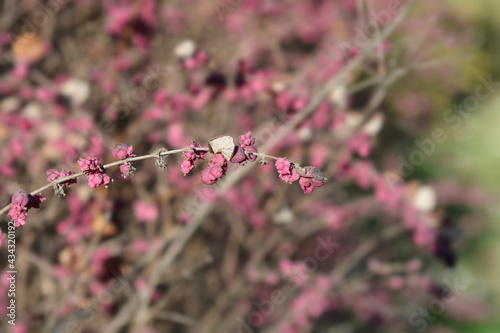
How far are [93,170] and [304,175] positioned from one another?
0.43 meters

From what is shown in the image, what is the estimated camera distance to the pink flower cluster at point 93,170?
Result: 3.55ft

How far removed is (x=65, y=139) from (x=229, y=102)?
0.78 m

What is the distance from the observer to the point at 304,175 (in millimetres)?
1094

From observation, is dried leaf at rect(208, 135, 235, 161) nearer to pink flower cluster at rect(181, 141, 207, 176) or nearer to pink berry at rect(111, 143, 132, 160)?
pink flower cluster at rect(181, 141, 207, 176)

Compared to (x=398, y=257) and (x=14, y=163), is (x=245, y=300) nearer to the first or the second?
(x=14, y=163)

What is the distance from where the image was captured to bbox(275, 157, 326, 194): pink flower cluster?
1081mm

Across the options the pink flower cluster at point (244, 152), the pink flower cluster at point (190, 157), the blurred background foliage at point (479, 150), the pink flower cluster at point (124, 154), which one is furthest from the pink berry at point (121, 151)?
the blurred background foliage at point (479, 150)

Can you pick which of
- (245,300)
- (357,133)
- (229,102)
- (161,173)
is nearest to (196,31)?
(229,102)

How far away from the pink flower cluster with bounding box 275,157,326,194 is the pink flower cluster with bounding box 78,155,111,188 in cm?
36

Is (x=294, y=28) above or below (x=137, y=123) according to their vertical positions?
above

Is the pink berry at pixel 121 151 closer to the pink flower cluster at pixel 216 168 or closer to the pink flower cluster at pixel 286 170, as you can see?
the pink flower cluster at pixel 216 168

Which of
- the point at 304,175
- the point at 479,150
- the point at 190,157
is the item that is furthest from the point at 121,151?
the point at 479,150

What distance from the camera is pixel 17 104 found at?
229 cm

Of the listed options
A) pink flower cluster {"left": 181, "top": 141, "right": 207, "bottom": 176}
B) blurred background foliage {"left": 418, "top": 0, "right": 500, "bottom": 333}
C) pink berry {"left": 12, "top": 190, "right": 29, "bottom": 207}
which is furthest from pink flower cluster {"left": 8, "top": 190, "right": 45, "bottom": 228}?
blurred background foliage {"left": 418, "top": 0, "right": 500, "bottom": 333}
